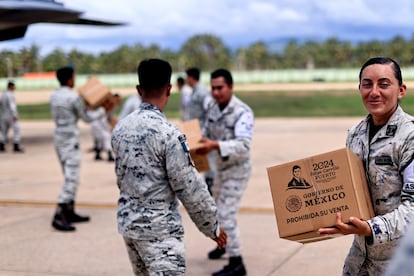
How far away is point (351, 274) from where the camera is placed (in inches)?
128

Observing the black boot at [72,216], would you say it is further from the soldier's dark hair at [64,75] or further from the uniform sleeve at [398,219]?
the uniform sleeve at [398,219]

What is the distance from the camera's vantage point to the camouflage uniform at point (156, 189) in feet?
11.5

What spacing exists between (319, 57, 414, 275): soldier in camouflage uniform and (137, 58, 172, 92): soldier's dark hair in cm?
108

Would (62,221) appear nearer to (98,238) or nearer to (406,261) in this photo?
(98,238)

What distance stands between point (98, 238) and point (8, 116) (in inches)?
429

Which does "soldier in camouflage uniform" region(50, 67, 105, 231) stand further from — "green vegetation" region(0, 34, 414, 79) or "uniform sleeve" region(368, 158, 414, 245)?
"green vegetation" region(0, 34, 414, 79)

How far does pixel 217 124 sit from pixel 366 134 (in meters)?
A: 3.11

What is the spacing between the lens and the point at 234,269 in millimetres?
5973

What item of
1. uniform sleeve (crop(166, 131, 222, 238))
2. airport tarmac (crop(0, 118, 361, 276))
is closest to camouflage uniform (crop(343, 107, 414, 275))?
uniform sleeve (crop(166, 131, 222, 238))

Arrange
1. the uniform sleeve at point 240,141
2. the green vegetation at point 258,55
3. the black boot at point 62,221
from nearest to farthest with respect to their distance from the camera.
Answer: the uniform sleeve at point 240,141
the black boot at point 62,221
the green vegetation at point 258,55

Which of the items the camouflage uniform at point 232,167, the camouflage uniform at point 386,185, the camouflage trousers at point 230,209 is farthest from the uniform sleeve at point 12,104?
the camouflage uniform at point 386,185

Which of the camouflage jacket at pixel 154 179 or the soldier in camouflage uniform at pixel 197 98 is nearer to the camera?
the camouflage jacket at pixel 154 179

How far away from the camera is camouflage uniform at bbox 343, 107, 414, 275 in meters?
2.92

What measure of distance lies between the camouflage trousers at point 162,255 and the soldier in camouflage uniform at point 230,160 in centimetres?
234
